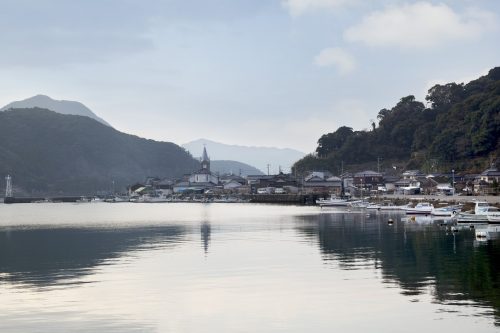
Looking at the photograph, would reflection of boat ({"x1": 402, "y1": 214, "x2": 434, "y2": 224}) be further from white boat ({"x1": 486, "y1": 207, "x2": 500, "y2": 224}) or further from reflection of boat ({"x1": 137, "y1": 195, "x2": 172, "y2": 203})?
reflection of boat ({"x1": 137, "y1": 195, "x2": 172, "y2": 203})

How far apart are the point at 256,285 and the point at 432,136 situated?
8943 centimetres

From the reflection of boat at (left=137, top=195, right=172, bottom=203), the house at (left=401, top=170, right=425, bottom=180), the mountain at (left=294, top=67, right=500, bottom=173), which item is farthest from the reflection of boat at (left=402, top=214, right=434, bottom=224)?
the reflection of boat at (left=137, top=195, right=172, bottom=203)

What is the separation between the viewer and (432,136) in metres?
105

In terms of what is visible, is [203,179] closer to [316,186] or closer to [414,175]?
[316,186]

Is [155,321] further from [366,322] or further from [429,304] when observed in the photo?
[429,304]

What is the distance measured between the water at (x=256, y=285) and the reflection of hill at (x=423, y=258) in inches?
2.0

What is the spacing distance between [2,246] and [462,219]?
2948 cm

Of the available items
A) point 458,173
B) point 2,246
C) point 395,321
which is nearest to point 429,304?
point 395,321

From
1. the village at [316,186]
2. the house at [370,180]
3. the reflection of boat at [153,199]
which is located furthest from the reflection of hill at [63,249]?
the reflection of boat at [153,199]

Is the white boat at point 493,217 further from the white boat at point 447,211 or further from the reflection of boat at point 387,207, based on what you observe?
the reflection of boat at point 387,207

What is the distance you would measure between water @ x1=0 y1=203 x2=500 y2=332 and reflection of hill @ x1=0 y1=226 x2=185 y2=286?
0.32 ft

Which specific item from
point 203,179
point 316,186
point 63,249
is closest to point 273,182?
point 316,186

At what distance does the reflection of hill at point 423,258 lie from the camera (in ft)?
63.1

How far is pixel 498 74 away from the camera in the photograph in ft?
373
